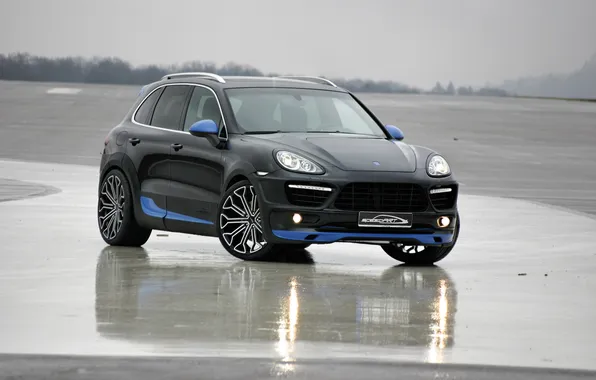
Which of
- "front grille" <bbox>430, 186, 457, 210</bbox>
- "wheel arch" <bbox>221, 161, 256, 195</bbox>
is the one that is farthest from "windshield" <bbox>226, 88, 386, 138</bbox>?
"front grille" <bbox>430, 186, 457, 210</bbox>

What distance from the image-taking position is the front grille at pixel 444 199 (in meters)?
13.7

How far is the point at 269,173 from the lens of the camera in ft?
44.1

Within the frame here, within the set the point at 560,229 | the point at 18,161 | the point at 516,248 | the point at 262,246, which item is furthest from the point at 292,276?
the point at 18,161

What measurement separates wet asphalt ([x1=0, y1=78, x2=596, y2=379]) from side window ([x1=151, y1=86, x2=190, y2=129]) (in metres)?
1.16

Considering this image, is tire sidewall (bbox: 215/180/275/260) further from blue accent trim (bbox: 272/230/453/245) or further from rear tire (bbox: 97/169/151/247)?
rear tire (bbox: 97/169/151/247)

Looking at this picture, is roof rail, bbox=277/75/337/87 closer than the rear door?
No

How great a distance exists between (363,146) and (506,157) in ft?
82.2

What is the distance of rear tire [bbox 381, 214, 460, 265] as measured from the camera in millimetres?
14078

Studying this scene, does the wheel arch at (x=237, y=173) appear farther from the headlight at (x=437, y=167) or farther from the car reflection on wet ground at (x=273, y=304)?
the headlight at (x=437, y=167)

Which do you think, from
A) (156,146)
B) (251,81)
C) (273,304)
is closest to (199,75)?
(251,81)

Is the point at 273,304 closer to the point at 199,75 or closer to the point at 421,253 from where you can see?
the point at 421,253

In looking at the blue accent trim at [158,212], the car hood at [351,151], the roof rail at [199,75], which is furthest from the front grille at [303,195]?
the roof rail at [199,75]

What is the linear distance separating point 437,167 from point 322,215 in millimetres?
1229

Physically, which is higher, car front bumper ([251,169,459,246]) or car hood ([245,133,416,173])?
car hood ([245,133,416,173])
